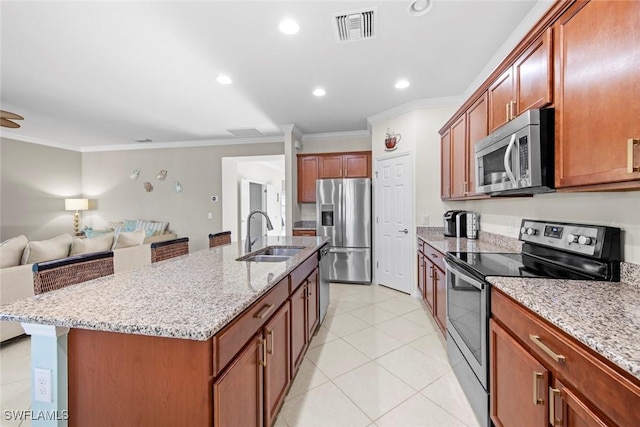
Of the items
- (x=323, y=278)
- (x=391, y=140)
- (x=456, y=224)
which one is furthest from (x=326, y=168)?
(x=323, y=278)

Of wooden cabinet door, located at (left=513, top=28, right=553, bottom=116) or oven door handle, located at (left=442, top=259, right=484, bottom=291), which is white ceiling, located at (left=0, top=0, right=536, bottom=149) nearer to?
wooden cabinet door, located at (left=513, top=28, right=553, bottom=116)

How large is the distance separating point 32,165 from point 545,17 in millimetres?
7753

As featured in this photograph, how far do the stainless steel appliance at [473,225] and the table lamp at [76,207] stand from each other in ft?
23.8

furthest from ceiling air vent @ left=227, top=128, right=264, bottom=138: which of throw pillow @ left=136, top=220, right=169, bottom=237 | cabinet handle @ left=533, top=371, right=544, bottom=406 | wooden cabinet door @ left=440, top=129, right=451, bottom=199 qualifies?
cabinet handle @ left=533, top=371, right=544, bottom=406

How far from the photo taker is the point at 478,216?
304cm

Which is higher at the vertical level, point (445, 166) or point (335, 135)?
point (335, 135)

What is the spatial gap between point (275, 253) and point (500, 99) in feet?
7.05

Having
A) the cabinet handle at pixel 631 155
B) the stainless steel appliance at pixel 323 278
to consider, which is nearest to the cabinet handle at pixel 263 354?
the stainless steel appliance at pixel 323 278

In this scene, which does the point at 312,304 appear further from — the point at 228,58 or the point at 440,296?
the point at 228,58

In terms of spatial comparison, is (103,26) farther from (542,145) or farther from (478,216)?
(478,216)

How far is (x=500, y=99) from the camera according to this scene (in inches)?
77.4

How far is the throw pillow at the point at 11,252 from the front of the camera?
239cm

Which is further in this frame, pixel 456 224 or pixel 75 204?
pixel 75 204

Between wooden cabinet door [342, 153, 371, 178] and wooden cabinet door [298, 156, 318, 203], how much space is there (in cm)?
57
